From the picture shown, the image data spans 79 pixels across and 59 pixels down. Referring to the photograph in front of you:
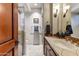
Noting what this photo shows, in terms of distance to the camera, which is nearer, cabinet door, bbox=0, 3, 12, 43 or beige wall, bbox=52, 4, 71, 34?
cabinet door, bbox=0, 3, 12, 43

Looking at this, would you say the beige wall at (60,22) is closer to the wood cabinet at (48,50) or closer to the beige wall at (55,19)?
the beige wall at (55,19)

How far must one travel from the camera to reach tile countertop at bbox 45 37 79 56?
132cm

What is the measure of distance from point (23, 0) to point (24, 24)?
0.28m

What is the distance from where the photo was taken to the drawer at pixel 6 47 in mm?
1213

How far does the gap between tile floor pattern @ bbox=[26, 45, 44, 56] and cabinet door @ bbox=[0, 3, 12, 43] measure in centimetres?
26

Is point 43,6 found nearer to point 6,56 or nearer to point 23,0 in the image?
point 23,0

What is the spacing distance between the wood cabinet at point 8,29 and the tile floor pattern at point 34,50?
176mm

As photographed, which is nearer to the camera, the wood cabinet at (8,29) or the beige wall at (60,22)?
the wood cabinet at (8,29)

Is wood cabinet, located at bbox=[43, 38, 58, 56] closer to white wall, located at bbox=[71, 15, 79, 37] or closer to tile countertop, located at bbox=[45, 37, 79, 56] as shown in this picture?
tile countertop, located at bbox=[45, 37, 79, 56]

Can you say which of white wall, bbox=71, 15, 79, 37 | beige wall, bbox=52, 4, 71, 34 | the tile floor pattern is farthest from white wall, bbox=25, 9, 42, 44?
white wall, bbox=71, 15, 79, 37

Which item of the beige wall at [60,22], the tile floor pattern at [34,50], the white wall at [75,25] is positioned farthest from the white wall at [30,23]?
the white wall at [75,25]

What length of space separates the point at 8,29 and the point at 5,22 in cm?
12

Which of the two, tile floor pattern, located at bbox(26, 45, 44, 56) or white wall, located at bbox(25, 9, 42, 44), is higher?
white wall, located at bbox(25, 9, 42, 44)

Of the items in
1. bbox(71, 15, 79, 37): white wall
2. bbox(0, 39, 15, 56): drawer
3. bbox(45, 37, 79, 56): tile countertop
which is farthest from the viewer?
bbox(71, 15, 79, 37): white wall
